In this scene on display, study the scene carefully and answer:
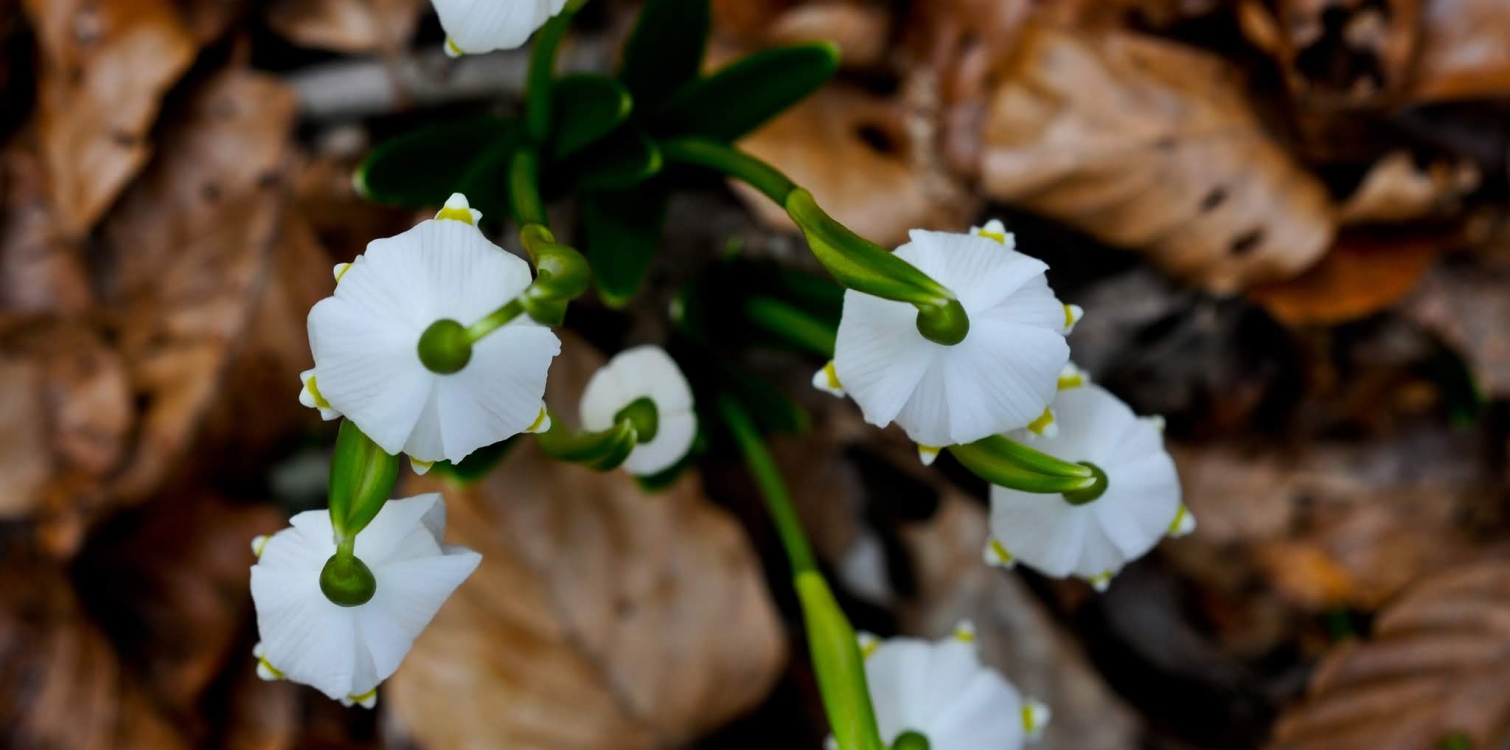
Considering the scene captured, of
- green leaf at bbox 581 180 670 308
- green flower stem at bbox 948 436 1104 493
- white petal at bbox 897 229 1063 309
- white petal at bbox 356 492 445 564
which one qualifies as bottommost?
green leaf at bbox 581 180 670 308

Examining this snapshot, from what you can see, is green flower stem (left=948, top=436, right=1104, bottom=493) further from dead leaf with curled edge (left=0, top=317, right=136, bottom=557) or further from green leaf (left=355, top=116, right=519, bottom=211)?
dead leaf with curled edge (left=0, top=317, right=136, bottom=557)

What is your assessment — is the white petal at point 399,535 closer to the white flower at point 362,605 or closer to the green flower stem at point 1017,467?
the white flower at point 362,605

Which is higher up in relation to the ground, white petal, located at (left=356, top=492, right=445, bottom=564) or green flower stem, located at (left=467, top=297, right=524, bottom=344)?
green flower stem, located at (left=467, top=297, right=524, bottom=344)

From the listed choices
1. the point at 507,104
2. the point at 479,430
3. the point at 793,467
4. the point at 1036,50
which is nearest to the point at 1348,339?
the point at 1036,50

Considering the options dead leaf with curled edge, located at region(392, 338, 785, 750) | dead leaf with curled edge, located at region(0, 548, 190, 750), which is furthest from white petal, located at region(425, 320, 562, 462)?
dead leaf with curled edge, located at region(0, 548, 190, 750)

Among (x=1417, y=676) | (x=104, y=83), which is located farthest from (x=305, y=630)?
(x=1417, y=676)

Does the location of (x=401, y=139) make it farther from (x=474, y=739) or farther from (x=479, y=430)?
(x=474, y=739)

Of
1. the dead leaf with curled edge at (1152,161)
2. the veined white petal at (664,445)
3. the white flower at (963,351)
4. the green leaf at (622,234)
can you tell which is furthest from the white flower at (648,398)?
the dead leaf with curled edge at (1152,161)
